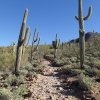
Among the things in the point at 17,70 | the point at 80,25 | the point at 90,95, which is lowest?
the point at 90,95

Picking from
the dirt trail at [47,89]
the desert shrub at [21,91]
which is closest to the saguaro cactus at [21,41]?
the dirt trail at [47,89]

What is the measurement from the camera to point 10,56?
80.3ft

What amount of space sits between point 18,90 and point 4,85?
1922mm

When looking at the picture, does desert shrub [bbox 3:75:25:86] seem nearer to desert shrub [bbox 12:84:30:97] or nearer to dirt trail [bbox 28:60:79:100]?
dirt trail [bbox 28:60:79:100]

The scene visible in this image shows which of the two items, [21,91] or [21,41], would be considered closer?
[21,91]

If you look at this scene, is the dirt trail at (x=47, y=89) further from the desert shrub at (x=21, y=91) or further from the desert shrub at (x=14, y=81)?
the desert shrub at (x=14, y=81)

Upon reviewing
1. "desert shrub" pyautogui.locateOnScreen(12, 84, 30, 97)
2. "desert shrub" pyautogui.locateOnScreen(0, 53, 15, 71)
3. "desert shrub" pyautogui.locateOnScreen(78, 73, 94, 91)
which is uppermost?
"desert shrub" pyautogui.locateOnScreen(0, 53, 15, 71)

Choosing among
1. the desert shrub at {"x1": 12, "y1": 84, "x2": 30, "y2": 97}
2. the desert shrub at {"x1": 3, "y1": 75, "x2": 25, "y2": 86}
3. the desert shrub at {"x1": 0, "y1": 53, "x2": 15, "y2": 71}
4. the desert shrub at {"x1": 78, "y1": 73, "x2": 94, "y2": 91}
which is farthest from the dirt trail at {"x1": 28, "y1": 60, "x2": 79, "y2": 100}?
the desert shrub at {"x1": 0, "y1": 53, "x2": 15, "y2": 71}

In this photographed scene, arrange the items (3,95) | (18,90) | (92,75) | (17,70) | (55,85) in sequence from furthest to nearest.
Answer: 1. (17,70)
2. (92,75)
3. (55,85)
4. (18,90)
5. (3,95)

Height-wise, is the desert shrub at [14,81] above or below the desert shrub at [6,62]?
below

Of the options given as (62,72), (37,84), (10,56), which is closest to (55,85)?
(37,84)

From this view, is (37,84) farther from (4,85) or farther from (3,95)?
(3,95)

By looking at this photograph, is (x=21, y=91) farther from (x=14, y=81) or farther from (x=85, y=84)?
(x=85, y=84)

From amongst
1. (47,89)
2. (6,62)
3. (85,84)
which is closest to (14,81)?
(47,89)
